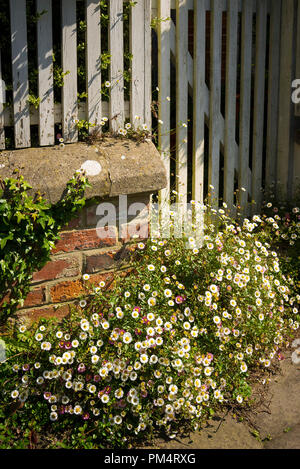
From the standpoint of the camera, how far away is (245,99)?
5.04 m

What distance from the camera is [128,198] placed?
3.67 metres

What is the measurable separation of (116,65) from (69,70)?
13.5 inches

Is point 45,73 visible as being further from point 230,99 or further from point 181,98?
point 230,99

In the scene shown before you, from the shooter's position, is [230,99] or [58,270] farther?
[230,99]

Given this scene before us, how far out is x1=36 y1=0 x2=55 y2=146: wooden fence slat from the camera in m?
3.35

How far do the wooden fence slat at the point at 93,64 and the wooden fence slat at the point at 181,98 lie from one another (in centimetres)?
91

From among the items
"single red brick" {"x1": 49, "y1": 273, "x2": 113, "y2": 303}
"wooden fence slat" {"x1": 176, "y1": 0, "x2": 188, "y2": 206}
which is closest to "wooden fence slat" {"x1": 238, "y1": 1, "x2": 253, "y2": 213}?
"wooden fence slat" {"x1": 176, "y1": 0, "x2": 188, "y2": 206}

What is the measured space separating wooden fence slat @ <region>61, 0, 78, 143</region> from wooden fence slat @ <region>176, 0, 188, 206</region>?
1.07 meters

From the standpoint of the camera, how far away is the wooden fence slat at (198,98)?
4441 millimetres

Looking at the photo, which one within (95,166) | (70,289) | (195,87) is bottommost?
(70,289)

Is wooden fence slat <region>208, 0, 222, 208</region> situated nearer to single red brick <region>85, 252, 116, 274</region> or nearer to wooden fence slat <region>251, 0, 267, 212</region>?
wooden fence slat <region>251, 0, 267, 212</region>

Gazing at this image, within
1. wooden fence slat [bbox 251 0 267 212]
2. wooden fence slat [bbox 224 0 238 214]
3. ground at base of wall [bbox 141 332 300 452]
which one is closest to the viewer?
ground at base of wall [bbox 141 332 300 452]

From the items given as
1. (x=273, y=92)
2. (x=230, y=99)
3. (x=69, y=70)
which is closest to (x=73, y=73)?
(x=69, y=70)

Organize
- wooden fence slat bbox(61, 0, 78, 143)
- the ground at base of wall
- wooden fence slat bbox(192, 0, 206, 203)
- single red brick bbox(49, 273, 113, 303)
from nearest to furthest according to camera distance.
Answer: the ground at base of wall < wooden fence slat bbox(61, 0, 78, 143) < single red brick bbox(49, 273, 113, 303) < wooden fence slat bbox(192, 0, 206, 203)
